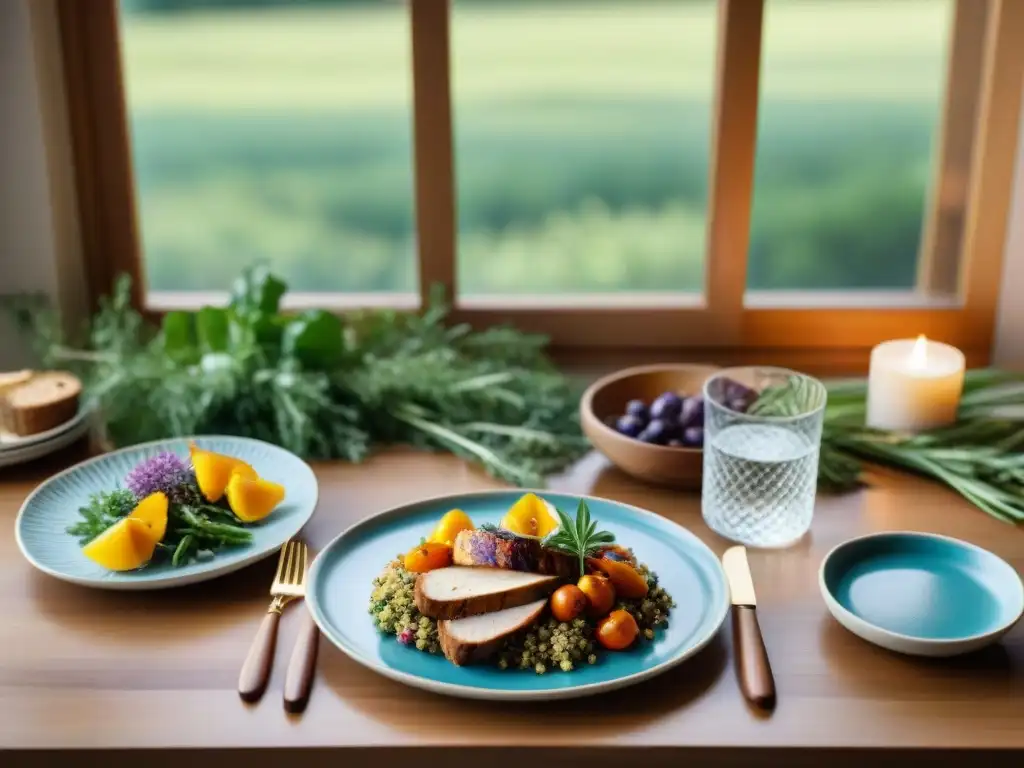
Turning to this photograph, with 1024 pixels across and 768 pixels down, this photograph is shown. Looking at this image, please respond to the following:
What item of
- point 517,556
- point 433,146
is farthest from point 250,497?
point 433,146

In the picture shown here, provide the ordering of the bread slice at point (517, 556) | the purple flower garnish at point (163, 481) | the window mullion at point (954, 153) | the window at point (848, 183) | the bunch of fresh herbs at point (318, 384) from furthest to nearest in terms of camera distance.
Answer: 1. the window at point (848, 183)
2. the window mullion at point (954, 153)
3. the bunch of fresh herbs at point (318, 384)
4. the purple flower garnish at point (163, 481)
5. the bread slice at point (517, 556)

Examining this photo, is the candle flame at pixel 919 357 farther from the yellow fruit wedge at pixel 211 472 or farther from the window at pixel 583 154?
the window at pixel 583 154

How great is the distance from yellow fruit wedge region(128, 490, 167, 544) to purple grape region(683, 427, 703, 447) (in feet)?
1.68

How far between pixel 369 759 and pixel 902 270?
5.89 meters

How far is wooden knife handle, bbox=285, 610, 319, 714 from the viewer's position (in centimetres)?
76

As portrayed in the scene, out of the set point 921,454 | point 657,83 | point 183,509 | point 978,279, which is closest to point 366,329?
point 183,509

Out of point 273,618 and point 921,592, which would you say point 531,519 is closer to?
point 273,618

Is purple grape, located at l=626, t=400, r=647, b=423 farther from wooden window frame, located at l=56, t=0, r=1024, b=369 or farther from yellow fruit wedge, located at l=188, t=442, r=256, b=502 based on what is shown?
yellow fruit wedge, located at l=188, t=442, r=256, b=502

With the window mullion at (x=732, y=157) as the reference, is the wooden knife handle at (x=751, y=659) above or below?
below

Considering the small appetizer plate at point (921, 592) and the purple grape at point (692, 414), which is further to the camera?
Answer: the purple grape at point (692, 414)

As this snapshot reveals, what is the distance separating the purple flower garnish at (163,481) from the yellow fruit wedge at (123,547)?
5 cm

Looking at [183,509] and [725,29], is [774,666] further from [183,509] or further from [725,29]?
[725,29]

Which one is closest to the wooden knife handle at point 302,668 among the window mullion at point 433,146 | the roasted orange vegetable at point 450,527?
the roasted orange vegetable at point 450,527

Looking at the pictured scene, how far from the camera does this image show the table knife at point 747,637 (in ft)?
2.52
